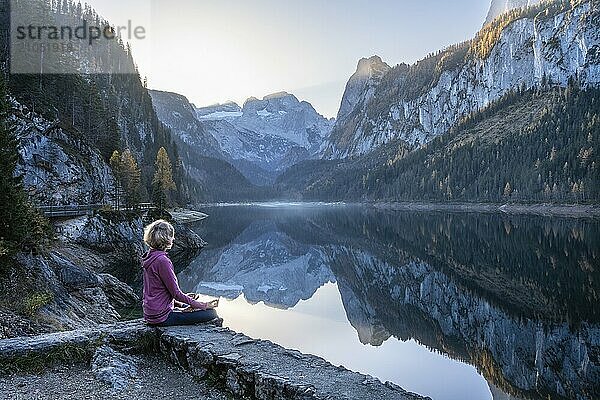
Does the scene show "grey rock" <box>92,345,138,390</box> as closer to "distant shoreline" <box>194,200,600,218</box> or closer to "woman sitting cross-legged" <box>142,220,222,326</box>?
"woman sitting cross-legged" <box>142,220,222,326</box>

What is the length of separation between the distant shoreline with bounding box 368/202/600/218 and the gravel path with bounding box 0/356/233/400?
9566 cm

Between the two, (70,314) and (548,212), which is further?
(548,212)

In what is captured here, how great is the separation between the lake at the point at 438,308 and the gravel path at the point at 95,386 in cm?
1016

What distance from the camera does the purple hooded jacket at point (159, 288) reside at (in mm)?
8477

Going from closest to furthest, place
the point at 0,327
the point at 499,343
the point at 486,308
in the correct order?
the point at 0,327 → the point at 499,343 → the point at 486,308

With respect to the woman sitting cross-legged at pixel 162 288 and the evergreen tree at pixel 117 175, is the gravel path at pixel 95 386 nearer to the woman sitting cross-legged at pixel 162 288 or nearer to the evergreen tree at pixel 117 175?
the woman sitting cross-legged at pixel 162 288

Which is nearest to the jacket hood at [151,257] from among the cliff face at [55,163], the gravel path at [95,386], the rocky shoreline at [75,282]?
the gravel path at [95,386]

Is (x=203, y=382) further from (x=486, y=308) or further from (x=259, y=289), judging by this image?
(x=259, y=289)

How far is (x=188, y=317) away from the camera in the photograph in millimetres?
9172

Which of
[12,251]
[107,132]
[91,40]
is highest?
[91,40]

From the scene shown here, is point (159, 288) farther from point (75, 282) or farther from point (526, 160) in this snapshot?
point (526, 160)

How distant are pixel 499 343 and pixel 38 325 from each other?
1728 cm

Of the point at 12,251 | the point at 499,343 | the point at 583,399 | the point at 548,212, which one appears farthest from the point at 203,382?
the point at 548,212

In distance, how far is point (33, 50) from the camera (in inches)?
2493
